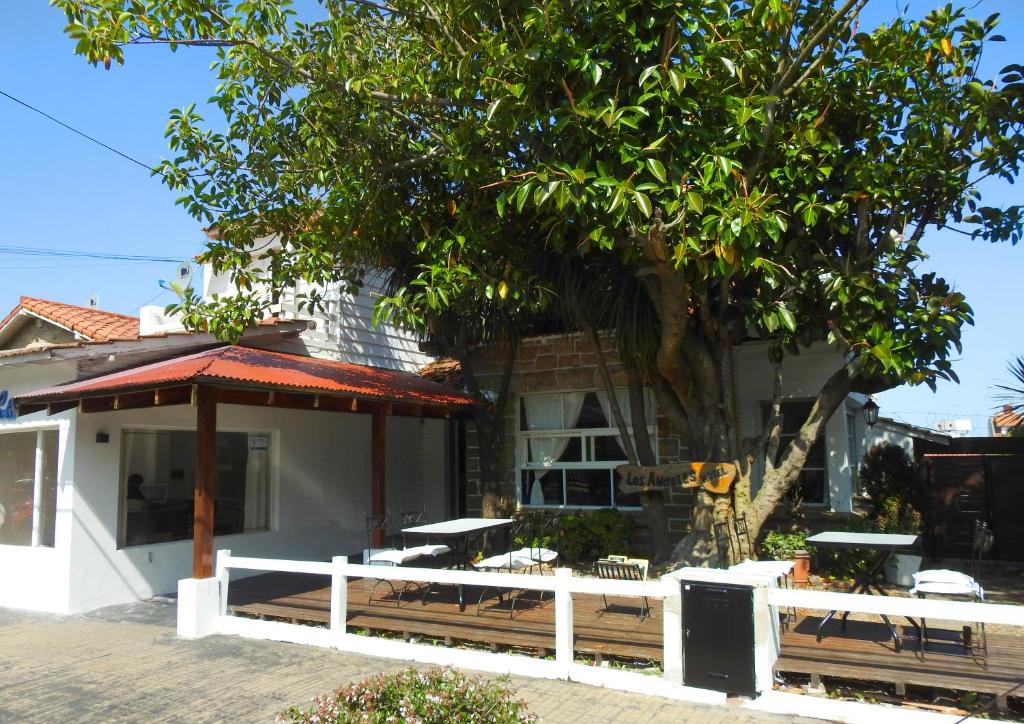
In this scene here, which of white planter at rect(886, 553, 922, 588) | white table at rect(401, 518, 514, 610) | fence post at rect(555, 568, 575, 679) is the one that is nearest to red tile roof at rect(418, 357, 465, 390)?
white table at rect(401, 518, 514, 610)

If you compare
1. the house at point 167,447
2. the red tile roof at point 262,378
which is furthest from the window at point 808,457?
the house at point 167,447

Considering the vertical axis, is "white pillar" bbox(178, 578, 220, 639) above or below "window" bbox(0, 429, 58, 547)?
below

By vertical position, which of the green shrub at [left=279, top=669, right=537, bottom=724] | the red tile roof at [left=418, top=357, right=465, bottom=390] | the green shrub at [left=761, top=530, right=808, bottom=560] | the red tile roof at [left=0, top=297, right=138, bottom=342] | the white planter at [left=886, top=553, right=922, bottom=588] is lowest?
the white planter at [left=886, top=553, right=922, bottom=588]

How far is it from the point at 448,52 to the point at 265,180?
308 cm

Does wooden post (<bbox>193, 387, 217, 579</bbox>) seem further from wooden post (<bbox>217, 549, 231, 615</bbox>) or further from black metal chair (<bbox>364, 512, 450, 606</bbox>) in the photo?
black metal chair (<bbox>364, 512, 450, 606</bbox>)

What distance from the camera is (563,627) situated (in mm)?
6574

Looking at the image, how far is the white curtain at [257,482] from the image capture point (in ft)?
39.4

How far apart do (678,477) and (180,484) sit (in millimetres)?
6889

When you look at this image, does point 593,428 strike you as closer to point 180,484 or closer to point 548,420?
point 548,420

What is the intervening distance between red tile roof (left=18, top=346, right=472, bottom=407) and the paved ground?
2.69m

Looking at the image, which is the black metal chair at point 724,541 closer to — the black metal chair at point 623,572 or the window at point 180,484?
the black metal chair at point 623,572

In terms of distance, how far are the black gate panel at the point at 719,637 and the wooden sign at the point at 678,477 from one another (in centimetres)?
309

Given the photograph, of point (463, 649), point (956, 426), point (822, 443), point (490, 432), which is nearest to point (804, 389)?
point (822, 443)

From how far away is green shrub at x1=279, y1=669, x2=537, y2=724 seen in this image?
331 cm
